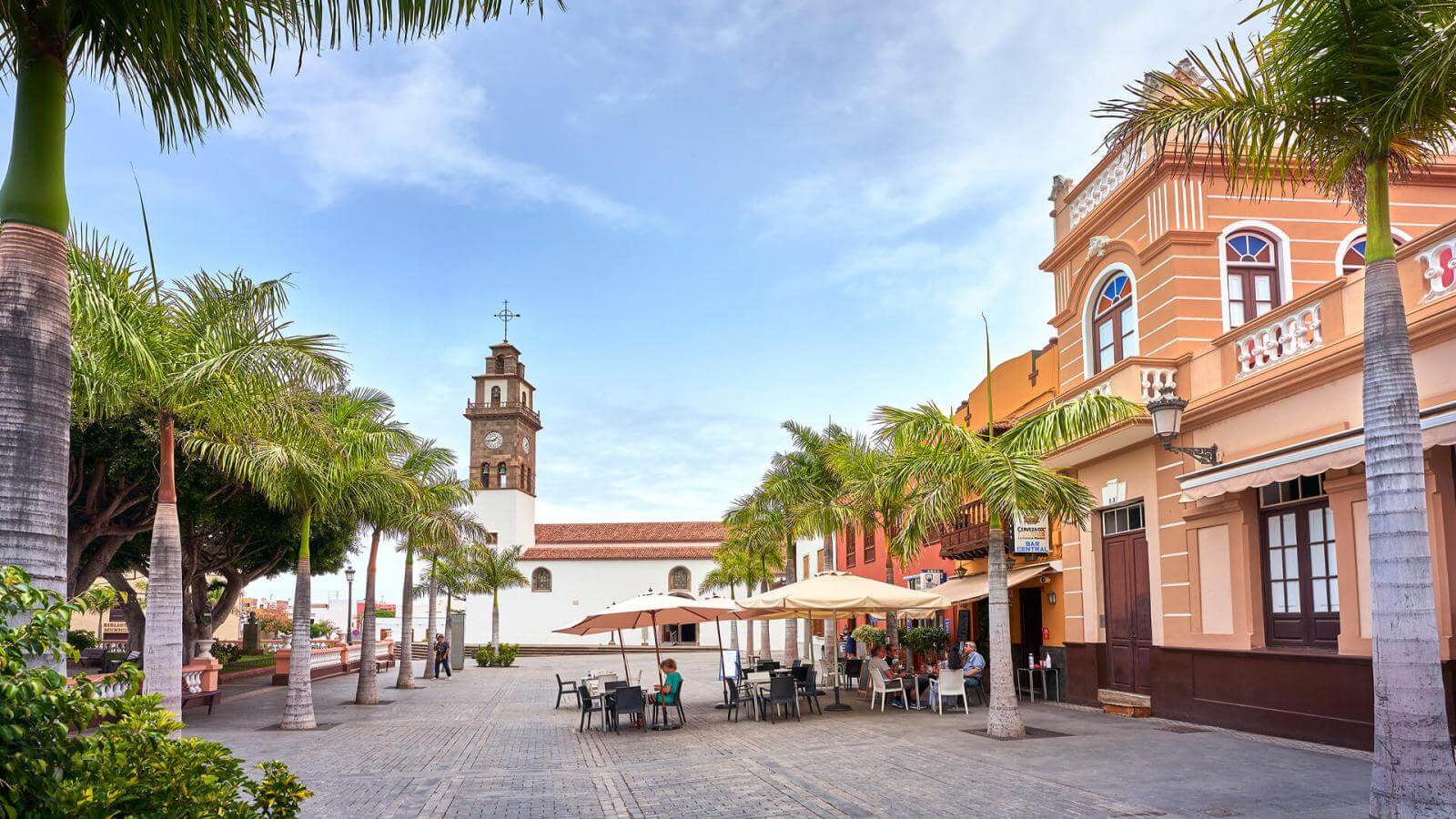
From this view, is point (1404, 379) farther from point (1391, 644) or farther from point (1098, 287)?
point (1098, 287)

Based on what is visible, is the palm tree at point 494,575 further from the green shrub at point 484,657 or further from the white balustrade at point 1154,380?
the white balustrade at point 1154,380

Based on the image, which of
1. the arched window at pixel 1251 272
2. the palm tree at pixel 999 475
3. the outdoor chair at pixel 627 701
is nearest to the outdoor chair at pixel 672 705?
the outdoor chair at pixel 627 701

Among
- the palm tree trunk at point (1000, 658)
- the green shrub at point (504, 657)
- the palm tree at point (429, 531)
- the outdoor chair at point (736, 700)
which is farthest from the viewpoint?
the green shrub at point (504, 657)

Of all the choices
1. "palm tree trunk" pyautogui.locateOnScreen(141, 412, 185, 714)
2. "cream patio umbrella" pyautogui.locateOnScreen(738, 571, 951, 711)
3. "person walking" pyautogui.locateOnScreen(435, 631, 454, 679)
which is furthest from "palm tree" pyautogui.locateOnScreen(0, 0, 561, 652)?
"person walking" pyautogui.locateOnScreen(435, 631, 454, 679)

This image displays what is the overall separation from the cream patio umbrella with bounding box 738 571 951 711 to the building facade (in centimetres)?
300

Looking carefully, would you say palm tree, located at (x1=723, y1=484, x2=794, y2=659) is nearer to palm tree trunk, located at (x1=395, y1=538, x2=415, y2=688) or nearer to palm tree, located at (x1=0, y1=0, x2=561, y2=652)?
palm tree trunk, located at (x1=395, y1=538, x2=415, y2=688)

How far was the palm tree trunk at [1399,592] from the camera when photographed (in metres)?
7.05

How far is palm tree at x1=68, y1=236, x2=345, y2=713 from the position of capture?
11.2 meters

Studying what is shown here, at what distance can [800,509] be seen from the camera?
Answer: 86.2ft

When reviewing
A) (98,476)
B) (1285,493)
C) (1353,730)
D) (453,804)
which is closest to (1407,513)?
(1353,730)

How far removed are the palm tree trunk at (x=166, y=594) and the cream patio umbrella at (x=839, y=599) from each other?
377 inches

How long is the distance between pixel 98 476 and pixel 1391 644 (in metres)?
18.4

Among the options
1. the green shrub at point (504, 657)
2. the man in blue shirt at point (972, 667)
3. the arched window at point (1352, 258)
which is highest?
the arched window at point (1352, 258)

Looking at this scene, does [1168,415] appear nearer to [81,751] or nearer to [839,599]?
[839,599]
